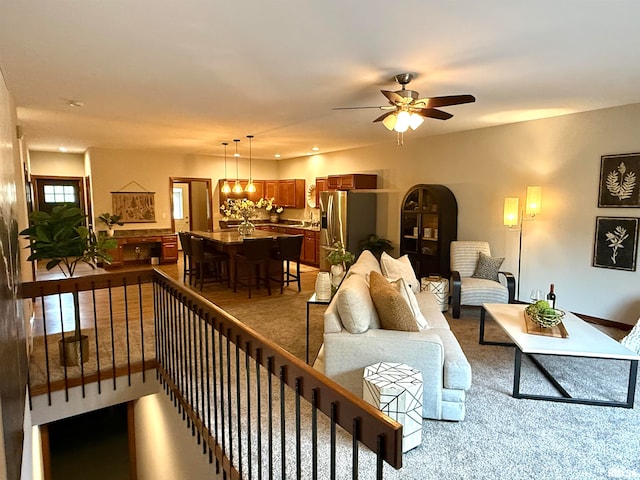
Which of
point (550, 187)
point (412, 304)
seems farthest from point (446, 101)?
point (550, 187)

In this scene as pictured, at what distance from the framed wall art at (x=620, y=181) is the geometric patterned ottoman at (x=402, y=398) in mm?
3813

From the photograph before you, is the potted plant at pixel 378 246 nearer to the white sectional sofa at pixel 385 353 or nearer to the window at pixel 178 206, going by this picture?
the white sectional sofa at pixel 385 353

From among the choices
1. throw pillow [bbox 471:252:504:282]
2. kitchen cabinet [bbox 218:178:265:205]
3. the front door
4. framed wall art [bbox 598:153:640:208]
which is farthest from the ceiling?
the front door

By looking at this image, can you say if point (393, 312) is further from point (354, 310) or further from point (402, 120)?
point (402, 120)

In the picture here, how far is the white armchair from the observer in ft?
16.4

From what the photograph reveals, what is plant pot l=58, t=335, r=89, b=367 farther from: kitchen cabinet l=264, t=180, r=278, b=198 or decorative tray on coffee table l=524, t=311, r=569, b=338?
kitchen cabinet l=264, t=180, r=278, b=198

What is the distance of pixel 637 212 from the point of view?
14.8ft

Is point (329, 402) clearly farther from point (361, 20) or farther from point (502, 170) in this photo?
point (502, 170)

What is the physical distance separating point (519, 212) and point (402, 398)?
13.8 ft

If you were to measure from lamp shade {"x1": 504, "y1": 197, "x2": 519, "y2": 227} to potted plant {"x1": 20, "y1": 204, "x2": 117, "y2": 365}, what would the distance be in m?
4.95

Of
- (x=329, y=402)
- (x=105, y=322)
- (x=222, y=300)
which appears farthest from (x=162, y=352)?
(x=329, y=402)

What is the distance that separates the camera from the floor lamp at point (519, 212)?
17.0 ft

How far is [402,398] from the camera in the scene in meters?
2.41

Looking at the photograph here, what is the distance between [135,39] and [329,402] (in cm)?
268
